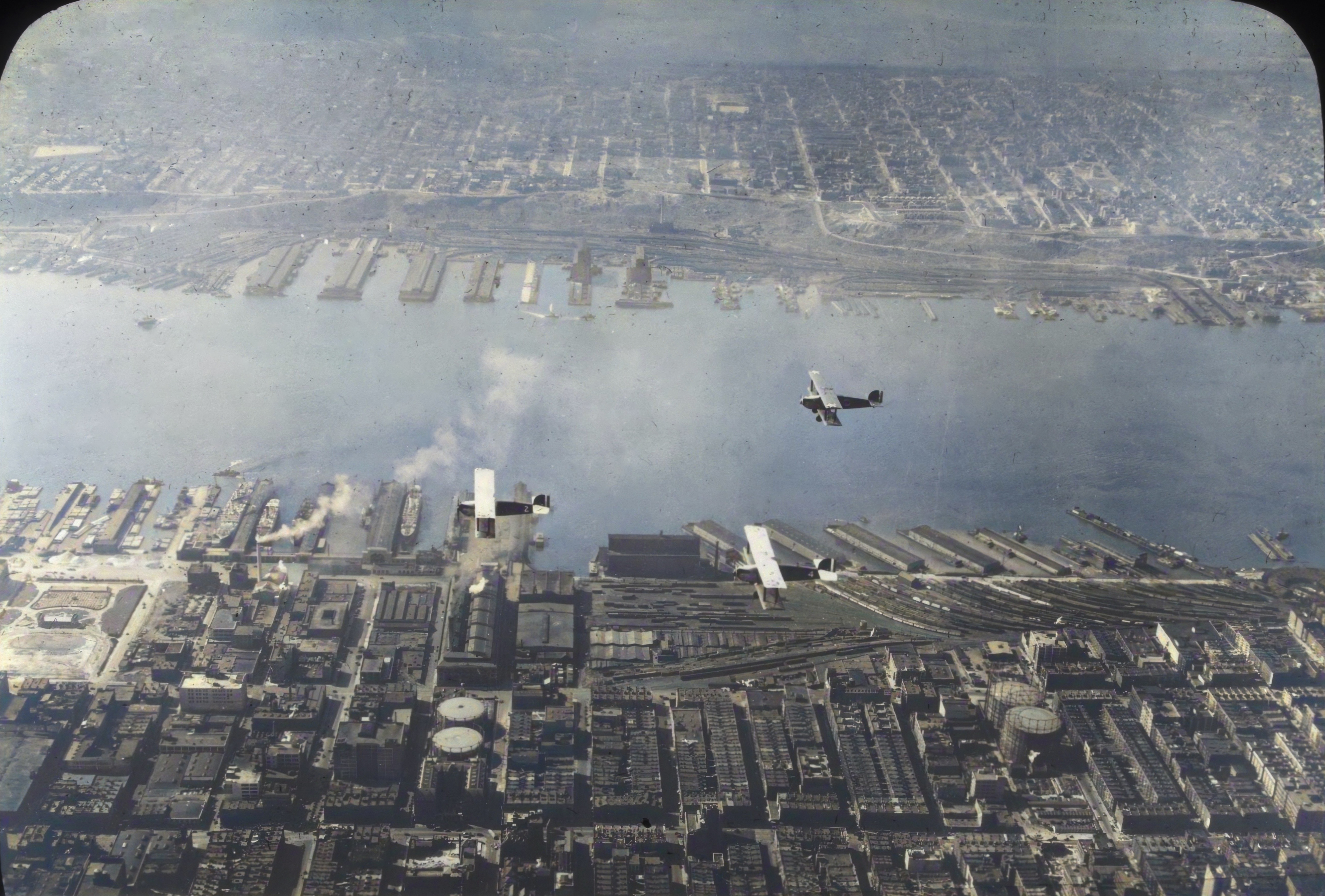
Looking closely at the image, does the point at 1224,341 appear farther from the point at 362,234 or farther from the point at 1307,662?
the point at 362,234

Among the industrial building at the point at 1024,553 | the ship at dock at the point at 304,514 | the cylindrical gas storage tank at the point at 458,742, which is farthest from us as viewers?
the industrial building at the point at 1024,553

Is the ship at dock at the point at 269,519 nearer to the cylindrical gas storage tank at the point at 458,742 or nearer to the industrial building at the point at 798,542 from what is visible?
the cylindrical gas storage tank at the point at 458,742

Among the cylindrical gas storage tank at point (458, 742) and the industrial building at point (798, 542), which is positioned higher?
the cylindrical gas storage tank at point (458, 742)

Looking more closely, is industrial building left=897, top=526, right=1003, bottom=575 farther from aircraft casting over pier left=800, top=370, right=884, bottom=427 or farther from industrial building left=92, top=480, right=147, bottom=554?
industrial building left=92, top=480, right=147, bottom=554

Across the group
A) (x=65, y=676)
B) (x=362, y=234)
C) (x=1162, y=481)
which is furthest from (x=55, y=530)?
(x=1162, y=481)

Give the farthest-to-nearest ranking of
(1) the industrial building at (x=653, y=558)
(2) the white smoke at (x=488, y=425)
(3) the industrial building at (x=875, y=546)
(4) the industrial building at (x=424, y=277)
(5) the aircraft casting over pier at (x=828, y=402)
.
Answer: (4) the industrial building at (x=424, y=277) → (2) the white smoke at (x=488, y=425) → (3) the industrial building at (x=875, y=546) → (1) the industrial building at (x=653, y=558) → (5) the aircraft casting over pier at (x=828, y=402)

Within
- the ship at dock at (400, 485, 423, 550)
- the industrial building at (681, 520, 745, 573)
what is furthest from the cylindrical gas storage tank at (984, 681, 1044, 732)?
the ship at dock at (400, 485, 423, 550)

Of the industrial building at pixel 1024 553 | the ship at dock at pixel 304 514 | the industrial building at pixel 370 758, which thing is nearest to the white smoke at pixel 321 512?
the ship at dock at pixel 304 514
